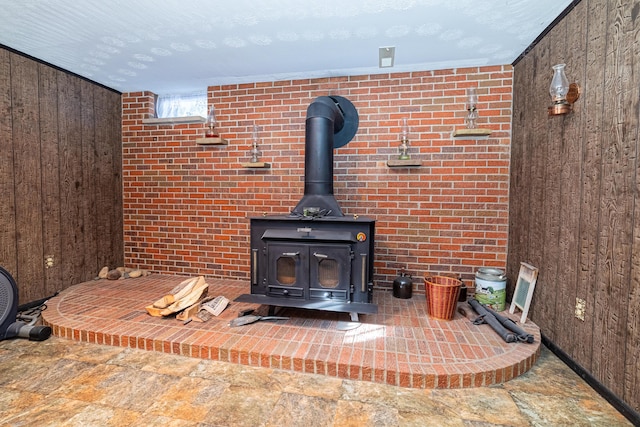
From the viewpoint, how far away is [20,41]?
253cm

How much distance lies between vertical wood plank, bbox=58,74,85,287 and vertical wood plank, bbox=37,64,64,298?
0.16 feet

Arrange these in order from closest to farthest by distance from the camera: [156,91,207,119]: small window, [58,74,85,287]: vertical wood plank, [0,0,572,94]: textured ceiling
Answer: [0,0,572,94]: textured ceiling → [58,74,85,287]: vertical wood plank → [156,91,207,119]: small window

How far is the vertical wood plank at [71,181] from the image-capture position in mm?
3129

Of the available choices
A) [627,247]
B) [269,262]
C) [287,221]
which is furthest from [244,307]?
[627,247]

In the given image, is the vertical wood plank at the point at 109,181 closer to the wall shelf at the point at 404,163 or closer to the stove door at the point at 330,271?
the stove door at the point at 330,271

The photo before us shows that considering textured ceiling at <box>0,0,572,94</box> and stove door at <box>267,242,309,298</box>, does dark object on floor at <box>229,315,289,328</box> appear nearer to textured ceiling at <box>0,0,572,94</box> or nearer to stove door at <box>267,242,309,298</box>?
stove door at <box>267,242,309,298</box>

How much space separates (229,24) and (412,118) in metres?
1.85

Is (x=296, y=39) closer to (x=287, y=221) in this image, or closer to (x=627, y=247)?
(x=287, y=221)

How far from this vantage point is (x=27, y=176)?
2820 mm

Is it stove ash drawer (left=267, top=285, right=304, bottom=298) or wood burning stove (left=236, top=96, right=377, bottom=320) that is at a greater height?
wood burning stove (left=236, top=96, right=377, bottom=320)

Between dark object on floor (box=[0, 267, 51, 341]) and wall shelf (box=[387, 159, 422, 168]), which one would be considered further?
wall shelf (box=[387, 159, 422, 168])

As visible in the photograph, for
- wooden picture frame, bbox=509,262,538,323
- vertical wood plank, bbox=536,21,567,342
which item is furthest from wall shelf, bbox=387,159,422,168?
wooden picture frame, bbox=509,262,538,323

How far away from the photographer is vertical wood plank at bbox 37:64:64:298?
9.68 feet

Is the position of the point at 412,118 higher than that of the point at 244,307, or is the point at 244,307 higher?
the point at 412,118
